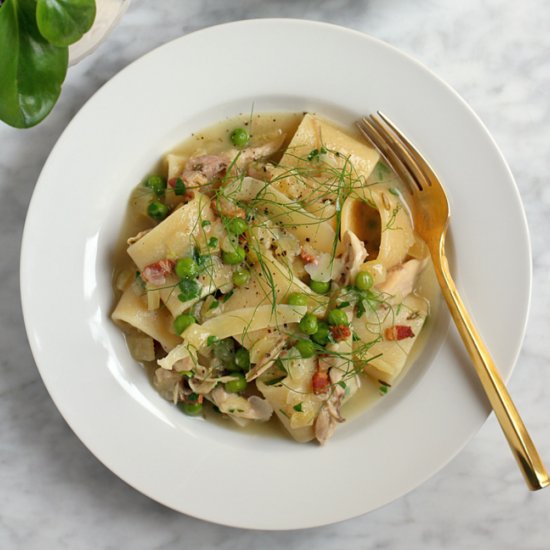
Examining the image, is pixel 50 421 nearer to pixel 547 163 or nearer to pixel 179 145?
pixel 179 145

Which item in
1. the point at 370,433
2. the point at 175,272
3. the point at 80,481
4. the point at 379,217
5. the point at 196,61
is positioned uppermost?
the point at 196,61

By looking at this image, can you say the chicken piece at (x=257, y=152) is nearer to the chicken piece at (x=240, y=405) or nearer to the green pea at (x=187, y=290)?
the green pea at (x=187, y=290)

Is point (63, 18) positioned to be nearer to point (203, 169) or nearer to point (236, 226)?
point (203, 169)

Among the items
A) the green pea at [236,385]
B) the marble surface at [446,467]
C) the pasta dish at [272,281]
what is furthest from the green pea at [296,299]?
the marble surface at [446,467]

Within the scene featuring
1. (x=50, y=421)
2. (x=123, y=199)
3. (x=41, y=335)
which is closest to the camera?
(x=41, y=335)

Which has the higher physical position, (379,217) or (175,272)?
(379,217)

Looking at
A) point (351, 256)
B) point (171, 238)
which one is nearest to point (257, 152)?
point (171, 238)

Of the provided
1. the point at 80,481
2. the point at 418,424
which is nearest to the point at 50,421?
the point at 80,481
